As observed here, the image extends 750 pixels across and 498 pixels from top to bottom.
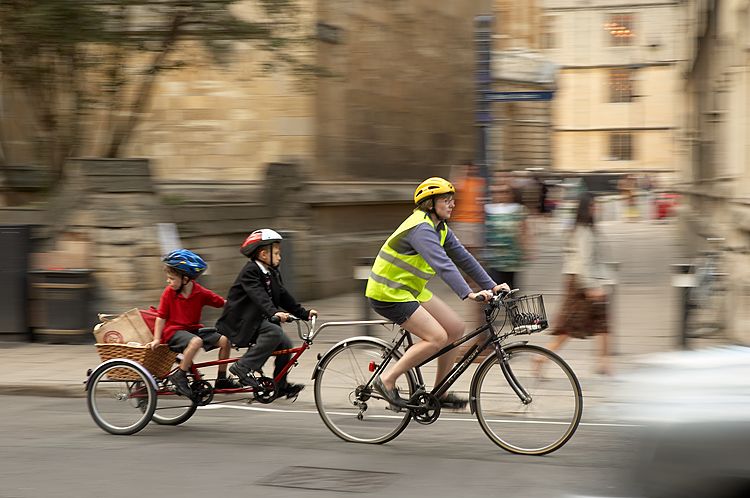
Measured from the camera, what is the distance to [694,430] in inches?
139

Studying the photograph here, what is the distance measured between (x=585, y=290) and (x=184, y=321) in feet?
12.8

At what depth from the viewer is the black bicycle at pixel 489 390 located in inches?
268

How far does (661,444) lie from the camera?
3.57m

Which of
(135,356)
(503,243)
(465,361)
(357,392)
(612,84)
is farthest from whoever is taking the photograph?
(612,84)

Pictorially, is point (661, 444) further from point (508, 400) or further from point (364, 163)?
point (364, 163)

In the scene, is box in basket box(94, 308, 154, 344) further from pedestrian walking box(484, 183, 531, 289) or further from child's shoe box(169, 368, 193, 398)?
pedestrian walking box(484, 183, 531, 289)

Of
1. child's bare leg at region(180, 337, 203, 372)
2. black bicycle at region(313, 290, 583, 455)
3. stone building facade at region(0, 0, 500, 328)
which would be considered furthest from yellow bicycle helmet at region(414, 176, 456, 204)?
stone building facade at region(0, 0, 500, 328)

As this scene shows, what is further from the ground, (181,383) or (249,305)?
(249,305)

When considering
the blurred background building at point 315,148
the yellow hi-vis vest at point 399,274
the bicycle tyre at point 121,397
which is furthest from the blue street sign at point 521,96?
the bicycle tyre at point 121,397

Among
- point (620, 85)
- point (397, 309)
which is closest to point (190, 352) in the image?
point (397, 309)

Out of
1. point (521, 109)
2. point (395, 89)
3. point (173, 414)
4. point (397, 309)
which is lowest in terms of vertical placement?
point (173, 414)

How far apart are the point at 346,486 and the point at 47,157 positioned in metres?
10.6

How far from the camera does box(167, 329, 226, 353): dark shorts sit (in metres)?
7.91

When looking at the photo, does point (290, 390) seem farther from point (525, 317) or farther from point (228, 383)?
point (525, 317)
